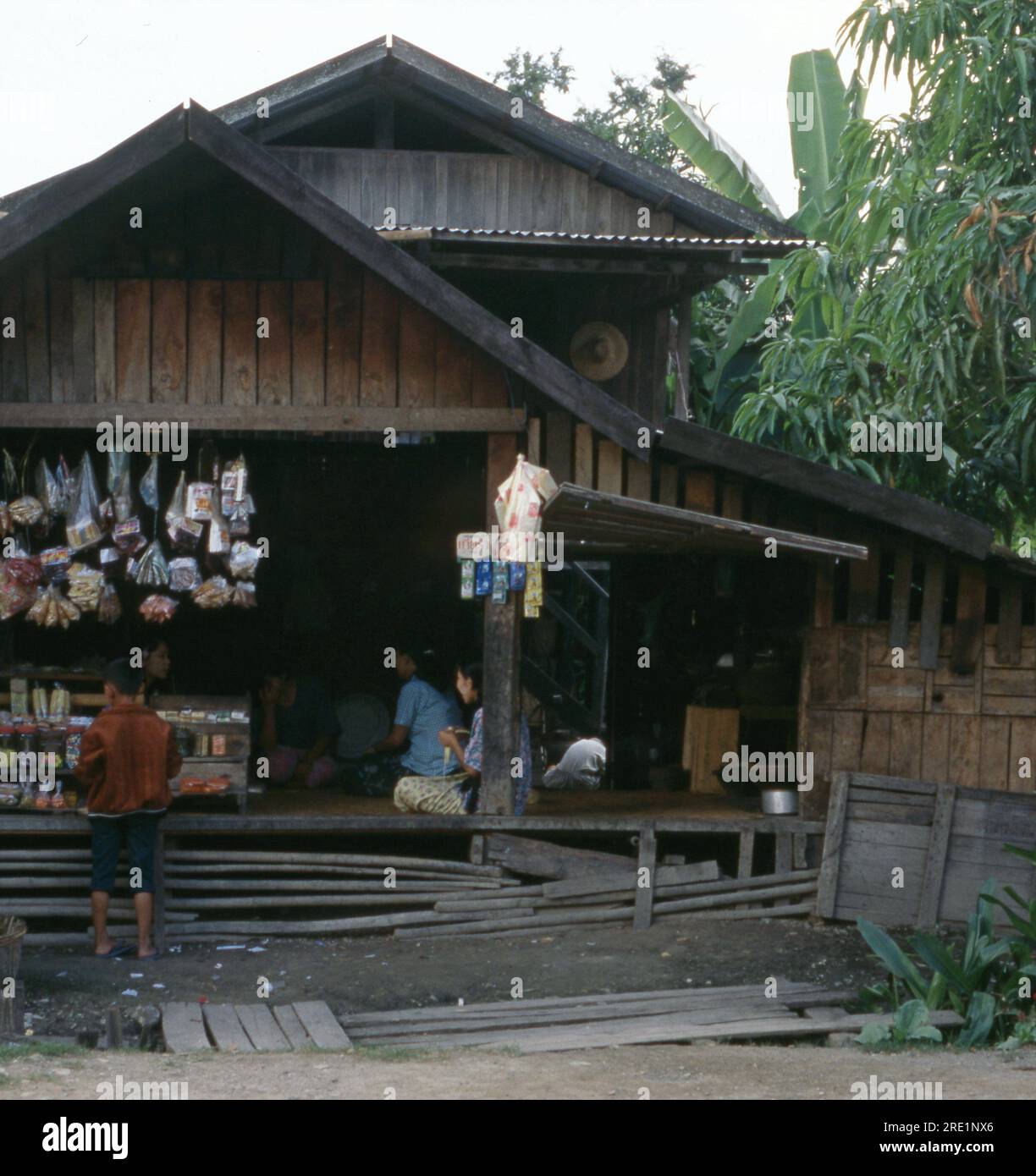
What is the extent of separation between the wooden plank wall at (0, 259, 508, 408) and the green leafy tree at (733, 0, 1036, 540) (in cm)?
363

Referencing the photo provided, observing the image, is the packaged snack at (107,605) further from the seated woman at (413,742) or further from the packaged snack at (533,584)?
the packaged snack at (533,584)

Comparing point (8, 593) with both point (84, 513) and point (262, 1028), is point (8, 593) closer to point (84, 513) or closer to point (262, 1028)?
point (84, 513)

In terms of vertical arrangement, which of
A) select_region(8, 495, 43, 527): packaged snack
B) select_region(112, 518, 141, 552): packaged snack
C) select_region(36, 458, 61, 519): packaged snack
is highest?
select_region(36, 458, 61, 519): packaged snack

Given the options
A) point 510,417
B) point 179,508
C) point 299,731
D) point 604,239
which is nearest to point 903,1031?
point 510,417

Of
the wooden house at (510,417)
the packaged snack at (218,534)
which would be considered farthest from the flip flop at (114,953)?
the packaged snack at (218,534)

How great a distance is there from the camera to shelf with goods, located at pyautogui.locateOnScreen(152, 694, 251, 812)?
10.6 metres

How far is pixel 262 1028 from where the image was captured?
8109 mm

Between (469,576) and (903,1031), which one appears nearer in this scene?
(903,1031)

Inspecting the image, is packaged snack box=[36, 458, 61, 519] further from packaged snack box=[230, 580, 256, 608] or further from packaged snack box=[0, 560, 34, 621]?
packaged snack box=[230, 580, 256, 608]

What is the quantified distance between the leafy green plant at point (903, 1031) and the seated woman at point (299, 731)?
19.7ft

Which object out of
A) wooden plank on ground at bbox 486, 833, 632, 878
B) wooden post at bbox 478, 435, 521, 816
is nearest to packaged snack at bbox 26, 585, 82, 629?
wooden post at bbox 478, 435, 521, 816

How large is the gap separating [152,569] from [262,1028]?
3395 millimetres

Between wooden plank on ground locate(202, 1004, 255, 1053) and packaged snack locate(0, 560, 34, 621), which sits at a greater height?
packaged snack locate(0, 560, 34, 621)
